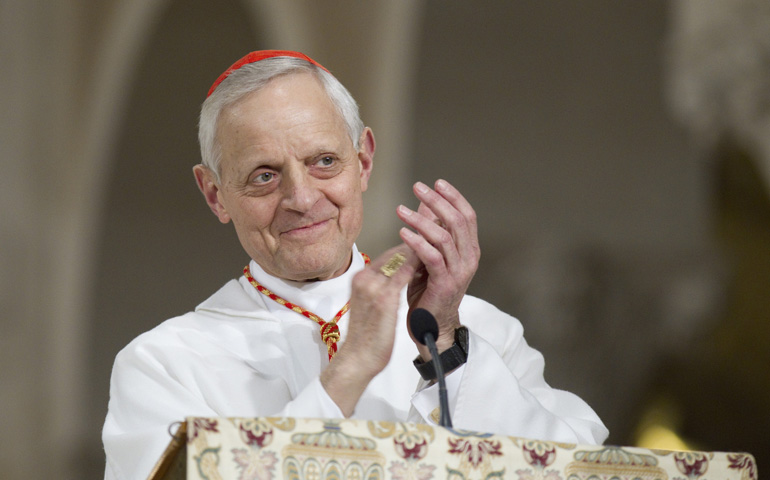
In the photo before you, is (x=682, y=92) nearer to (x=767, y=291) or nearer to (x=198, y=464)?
(x=767, y=291)

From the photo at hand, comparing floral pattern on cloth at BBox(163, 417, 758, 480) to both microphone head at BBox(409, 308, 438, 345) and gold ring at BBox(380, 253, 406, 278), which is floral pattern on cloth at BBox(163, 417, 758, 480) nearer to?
microphone head at BBox(409, 308, 438, 345)

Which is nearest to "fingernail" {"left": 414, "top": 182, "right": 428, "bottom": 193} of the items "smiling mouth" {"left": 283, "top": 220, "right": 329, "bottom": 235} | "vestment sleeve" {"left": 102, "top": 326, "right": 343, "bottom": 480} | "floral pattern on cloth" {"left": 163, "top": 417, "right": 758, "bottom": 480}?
"smiling mouth" {"left": 283, "top": 220, "right": 329, "bottom": 235}

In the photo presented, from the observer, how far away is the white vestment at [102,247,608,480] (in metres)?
2.70

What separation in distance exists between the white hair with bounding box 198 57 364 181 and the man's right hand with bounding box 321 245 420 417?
894 mm

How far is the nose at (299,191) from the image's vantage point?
3.02 metres

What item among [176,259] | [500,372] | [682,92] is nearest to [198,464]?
[500,372]

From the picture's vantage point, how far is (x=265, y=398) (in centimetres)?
305

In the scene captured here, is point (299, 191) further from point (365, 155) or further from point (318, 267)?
point (365, 155)

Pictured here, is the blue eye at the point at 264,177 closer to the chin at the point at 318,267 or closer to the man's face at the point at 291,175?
the man's face at the point at 291,175

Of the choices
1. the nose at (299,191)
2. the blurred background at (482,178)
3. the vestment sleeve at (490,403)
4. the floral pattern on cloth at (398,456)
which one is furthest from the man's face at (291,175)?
the blurred background at (482,178)

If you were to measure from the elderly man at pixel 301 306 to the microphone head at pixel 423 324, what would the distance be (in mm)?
262

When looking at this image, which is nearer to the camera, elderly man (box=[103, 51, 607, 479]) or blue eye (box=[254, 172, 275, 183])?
elderly man (box=[103, 51, 607, 479])

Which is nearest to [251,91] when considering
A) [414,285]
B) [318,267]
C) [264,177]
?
[264,177]

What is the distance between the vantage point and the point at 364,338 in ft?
8.08
